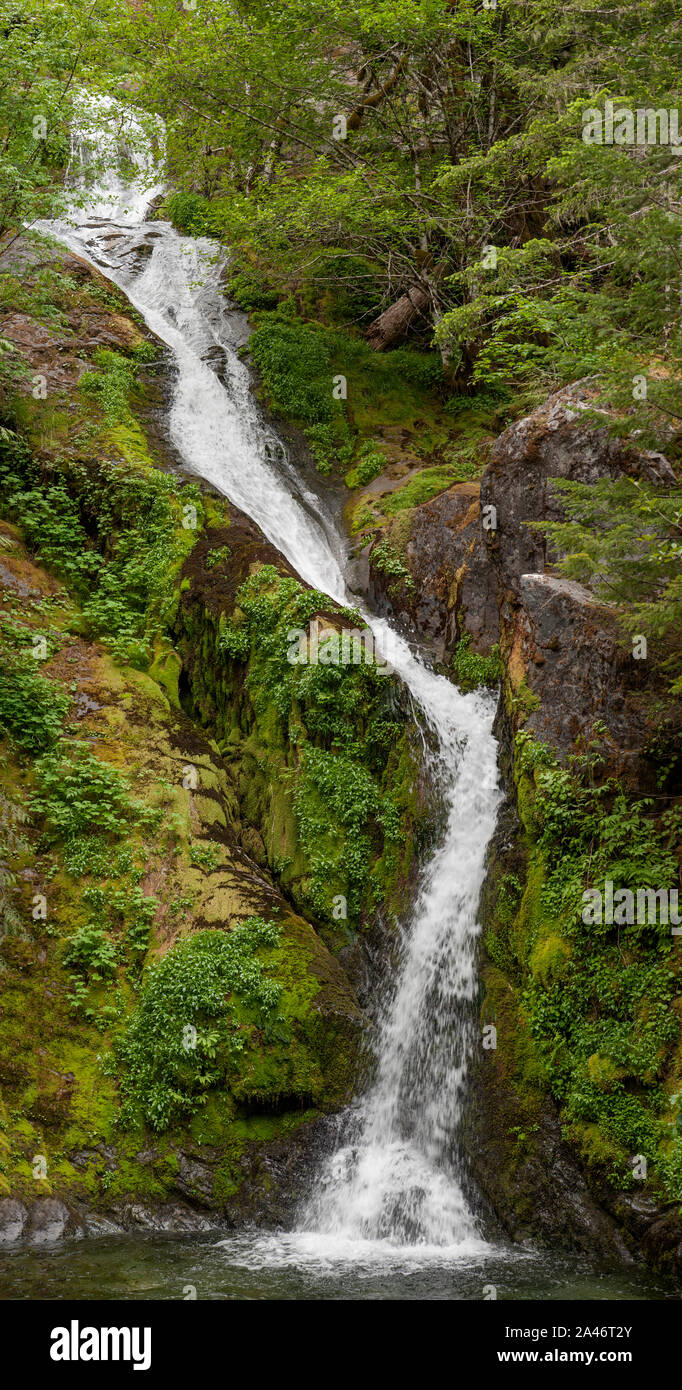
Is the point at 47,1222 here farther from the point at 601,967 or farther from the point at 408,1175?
the point at 601,967

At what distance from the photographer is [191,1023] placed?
8508 mm

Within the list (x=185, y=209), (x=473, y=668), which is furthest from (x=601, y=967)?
(x=185, y=209)

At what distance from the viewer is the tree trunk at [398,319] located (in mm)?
20766

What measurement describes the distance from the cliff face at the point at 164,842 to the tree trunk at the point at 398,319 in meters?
8.62

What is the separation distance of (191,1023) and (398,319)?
57.2 feet

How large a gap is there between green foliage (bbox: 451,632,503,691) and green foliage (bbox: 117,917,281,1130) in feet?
16.6

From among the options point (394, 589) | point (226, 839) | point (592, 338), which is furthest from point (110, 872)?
point (592, 338)

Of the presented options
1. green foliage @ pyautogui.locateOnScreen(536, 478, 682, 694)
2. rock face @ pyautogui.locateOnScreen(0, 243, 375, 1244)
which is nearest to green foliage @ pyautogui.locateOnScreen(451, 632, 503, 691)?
rock face @ pyautogui.locateOnScreen(0, 243, 375, 1244)

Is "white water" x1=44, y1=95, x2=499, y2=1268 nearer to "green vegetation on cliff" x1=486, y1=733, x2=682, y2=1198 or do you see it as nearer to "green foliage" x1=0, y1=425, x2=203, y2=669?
"green vegetation on cliff" x1=486, y1=733, x2=682, y2=1198

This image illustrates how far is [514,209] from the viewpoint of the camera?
17609 mm

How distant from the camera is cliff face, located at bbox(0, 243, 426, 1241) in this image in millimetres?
8156

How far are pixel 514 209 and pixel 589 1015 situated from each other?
51.6 feet

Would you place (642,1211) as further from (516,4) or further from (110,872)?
(516,4)

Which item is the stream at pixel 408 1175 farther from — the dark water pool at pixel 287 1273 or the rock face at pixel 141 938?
the rock face at pixel 141 938
